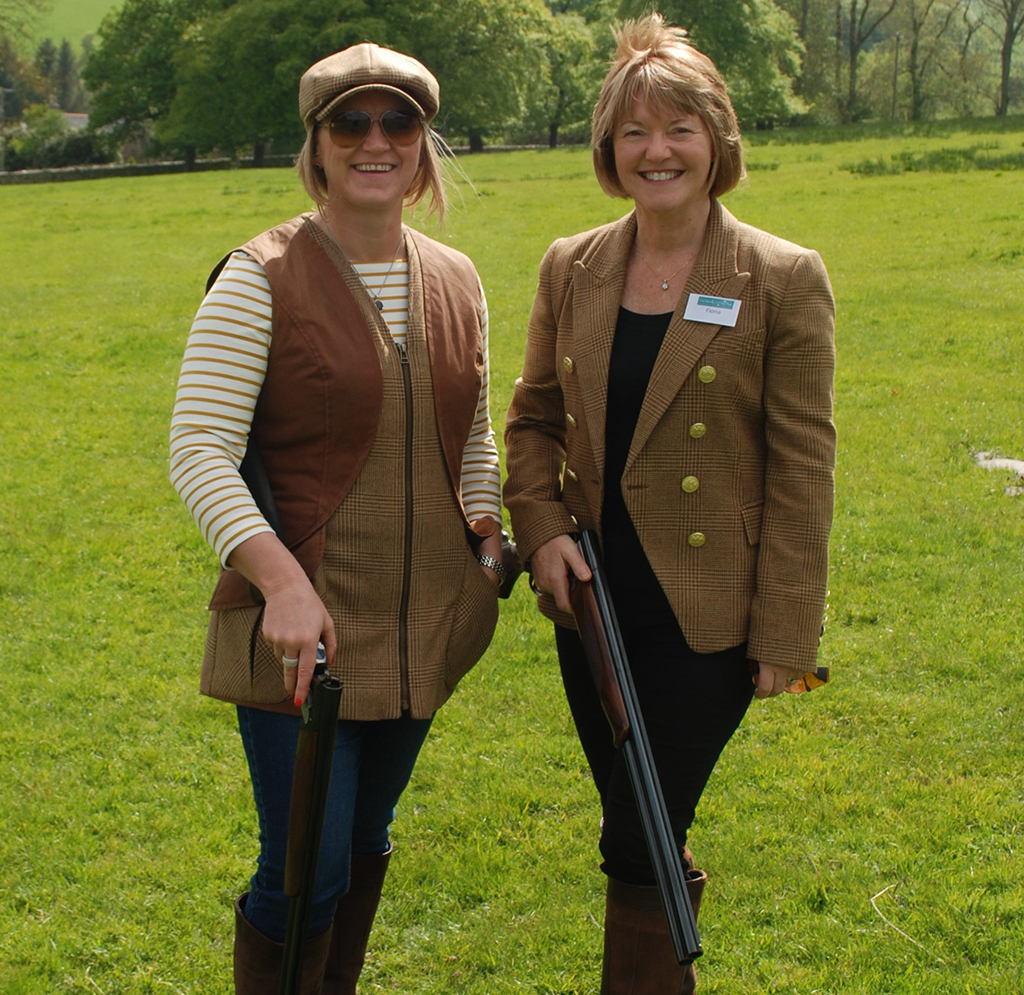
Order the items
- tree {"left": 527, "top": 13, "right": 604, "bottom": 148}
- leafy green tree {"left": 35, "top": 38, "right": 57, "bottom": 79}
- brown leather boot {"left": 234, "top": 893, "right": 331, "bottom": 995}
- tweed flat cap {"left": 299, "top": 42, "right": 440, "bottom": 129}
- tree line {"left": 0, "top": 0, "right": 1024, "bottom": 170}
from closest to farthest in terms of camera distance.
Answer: tweed flat cap {"left": 299, "top": 42, "right": 440, "bottom": 129} < brown leather boot {"left": 234, "top": 893, "right": 331, "bottom": 995} < tree line {"left": 0, "top": 0, "right": 1024, "bottom": 170} < tree {"left": 527, "top": 13, "right": 604, "bottom": 148} < leafy green tree {"left": 35, "top": 38, "right": 57, "bottom": 79}

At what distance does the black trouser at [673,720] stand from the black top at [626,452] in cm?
7

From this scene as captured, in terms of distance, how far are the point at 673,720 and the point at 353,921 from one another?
1.08 m

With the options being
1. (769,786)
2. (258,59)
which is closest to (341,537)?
(769,786)

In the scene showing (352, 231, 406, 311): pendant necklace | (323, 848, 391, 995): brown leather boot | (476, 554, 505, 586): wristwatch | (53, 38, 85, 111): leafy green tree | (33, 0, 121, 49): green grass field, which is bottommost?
(323, 848, 391, 995): brown leather boot

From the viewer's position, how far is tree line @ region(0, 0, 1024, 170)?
53844 mm

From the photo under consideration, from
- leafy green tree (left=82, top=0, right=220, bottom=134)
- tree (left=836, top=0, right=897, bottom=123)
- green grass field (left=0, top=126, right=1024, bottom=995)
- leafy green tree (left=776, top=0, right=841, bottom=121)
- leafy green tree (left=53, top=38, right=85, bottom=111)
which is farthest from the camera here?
leafy green tree (left=53, top=38, right=85, bottom=111)

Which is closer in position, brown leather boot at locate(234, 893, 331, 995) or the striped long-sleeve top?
the striped long-sleeve top

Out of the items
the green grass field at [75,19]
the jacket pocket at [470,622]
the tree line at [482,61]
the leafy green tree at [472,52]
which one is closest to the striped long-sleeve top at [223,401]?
the jacket pocket at [470,622]

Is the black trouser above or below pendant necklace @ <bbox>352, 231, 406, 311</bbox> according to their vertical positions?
below

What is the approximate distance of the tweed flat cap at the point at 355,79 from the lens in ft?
8.50

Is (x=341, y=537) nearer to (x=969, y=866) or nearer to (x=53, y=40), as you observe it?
(x=969, y=866)

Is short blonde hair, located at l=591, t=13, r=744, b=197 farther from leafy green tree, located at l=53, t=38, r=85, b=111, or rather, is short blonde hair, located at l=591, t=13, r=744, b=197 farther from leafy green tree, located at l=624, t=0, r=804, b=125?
leafy green tree, located at l=53, t=38, r=85, b=111

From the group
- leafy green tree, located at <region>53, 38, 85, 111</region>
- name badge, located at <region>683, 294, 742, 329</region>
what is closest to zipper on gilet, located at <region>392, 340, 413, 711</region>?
name badge, located at <region>683, 294, 742, 329</region>

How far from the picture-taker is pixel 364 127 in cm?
261
